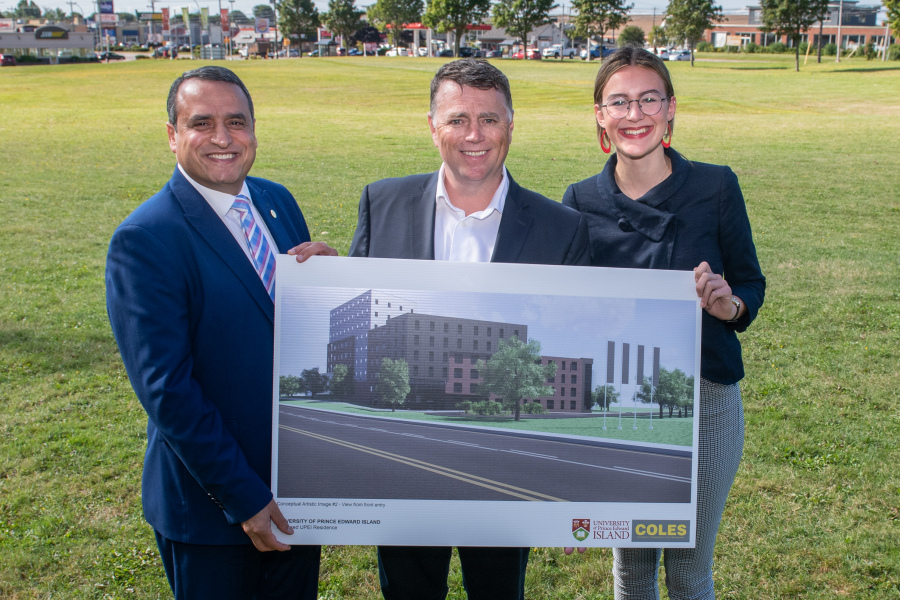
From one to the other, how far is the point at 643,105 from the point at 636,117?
0.18ft

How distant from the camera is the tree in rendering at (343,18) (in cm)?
11000

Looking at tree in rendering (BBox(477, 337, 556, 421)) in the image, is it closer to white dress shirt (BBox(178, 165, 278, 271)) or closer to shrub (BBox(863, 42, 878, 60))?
white dress shirt (BBox(178, 165, 278, 271))

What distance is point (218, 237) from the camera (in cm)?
230

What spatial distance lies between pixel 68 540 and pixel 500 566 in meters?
2.87

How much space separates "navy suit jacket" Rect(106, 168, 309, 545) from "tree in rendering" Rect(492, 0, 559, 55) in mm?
91077

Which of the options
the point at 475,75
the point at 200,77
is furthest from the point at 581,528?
the point at 200,77

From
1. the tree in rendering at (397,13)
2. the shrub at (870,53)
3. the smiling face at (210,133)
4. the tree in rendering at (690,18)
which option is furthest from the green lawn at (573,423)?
the tree in rendering at (397,13)

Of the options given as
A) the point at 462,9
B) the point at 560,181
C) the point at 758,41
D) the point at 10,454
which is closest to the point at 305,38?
the point at 462,9

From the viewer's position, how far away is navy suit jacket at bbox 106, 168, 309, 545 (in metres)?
2.10

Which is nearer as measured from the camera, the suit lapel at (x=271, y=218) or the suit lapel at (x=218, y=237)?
the suit lapel at (x=218, y=237)

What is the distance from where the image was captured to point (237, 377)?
2312 mm

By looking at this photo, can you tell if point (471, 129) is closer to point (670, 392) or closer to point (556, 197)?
point (670, 392)

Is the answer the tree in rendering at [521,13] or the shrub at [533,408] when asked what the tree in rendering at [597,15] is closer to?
the tree in rendering at [521,13]

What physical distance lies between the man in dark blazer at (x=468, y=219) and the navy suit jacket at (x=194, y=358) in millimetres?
629
